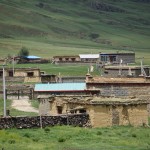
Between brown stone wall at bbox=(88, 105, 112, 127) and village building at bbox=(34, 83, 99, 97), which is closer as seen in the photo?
brown stone wall at bbox=(88, 105, 112, 127)

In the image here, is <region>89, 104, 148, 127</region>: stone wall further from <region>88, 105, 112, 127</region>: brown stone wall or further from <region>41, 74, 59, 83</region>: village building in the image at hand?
<region>41, 74, 59, 83</region>: village building

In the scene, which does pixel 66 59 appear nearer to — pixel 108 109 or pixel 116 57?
pixel 116 57

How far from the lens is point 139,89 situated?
56.8m

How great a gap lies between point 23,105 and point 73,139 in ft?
84.4

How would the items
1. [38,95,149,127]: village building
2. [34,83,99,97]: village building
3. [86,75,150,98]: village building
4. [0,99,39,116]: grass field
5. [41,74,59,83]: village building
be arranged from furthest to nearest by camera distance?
[41,74,59,83]: village building, [34,83,99,97]: village building, [86,75,150,98]: village building, [0,99,39,116]: grass field, [38,95,149,127]: village building

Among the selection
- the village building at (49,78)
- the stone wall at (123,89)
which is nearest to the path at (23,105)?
the stone wall at (123,89)

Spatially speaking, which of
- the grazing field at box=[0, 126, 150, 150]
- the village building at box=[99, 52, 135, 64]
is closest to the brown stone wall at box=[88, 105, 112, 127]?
the grazing field at box=[0, 126, 150, 150]

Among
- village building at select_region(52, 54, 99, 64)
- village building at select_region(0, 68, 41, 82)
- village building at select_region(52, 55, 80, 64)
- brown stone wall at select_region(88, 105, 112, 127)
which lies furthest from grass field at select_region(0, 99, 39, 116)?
village building at select_region(52, 55, 80, 64)

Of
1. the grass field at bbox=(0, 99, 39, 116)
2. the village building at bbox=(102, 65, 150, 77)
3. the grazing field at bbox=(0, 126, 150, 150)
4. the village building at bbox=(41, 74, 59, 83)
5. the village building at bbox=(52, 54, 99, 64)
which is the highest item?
the village building at bbox=(52, 54, 99, 64)

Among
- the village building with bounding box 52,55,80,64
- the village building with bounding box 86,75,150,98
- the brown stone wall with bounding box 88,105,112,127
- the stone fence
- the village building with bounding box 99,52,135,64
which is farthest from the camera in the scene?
the village building with bounding box 52,55,80,64

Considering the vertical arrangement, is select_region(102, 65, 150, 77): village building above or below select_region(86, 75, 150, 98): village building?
above

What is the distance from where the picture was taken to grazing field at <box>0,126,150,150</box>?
33875mm

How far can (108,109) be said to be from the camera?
44.9 meters

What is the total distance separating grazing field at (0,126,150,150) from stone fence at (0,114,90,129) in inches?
24.3
